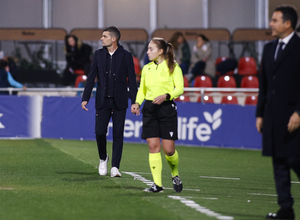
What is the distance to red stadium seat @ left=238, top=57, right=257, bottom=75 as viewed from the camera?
21.1 m

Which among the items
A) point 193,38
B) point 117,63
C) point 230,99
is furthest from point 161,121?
point 193,38

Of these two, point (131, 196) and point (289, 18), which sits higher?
point (289, 18)

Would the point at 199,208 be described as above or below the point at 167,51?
below

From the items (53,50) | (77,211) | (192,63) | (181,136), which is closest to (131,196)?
(77,211)

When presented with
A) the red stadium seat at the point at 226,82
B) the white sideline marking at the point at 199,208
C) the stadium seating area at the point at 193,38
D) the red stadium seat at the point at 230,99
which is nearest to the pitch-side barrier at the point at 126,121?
the red stadium seat at the point at 230,99

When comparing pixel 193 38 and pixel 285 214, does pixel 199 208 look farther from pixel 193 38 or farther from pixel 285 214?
pixel 193 38

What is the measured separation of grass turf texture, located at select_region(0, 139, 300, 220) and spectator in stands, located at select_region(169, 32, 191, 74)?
17.3 ft

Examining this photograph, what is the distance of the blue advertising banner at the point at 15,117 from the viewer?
17.6 m

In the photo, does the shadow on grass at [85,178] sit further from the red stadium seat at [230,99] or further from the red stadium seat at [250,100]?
the red stadium seat at [250,100]

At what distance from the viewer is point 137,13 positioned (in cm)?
2606

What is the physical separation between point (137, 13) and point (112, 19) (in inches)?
36.0

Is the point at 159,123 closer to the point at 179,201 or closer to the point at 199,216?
the point at 179,201

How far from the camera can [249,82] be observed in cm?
2006

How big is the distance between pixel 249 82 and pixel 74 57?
4.91 meters
